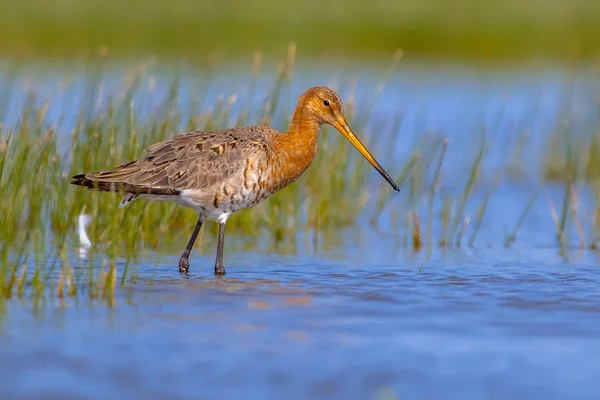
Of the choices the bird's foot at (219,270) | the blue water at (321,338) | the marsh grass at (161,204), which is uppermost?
the marsh grass at (161,204)

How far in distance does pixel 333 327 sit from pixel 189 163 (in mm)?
2635

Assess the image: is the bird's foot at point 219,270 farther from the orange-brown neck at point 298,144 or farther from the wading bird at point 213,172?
the orange-brown neck at point 298,144

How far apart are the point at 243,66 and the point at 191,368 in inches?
668

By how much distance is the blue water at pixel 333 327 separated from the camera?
5.73 metres

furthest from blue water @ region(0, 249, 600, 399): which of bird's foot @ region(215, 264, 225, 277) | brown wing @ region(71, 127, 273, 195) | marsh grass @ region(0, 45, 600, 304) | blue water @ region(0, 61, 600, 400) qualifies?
marsh grass @ region(0, 45, 600, 304)

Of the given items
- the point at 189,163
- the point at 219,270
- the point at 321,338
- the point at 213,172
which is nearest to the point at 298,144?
the point at 213,172

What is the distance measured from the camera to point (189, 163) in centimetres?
908

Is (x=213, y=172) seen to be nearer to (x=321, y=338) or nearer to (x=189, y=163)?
(x=189, y=163)

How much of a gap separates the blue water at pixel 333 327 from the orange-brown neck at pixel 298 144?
797 mm

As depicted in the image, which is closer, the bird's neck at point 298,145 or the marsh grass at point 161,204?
the marsh grass at point 161,204

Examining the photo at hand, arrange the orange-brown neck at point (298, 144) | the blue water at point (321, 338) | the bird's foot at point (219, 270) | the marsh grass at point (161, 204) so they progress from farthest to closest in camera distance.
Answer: the orange-brown neck at point (298, 144) → the bird's foot at point (219, 270) → the marsh grass at point (161, 204) → the blue water at point (321, 338)

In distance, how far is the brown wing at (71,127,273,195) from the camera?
891 cm

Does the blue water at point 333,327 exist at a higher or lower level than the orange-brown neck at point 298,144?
lower

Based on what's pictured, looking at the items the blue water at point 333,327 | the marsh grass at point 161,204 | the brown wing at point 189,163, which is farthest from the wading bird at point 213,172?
the blue water at point 333,327
